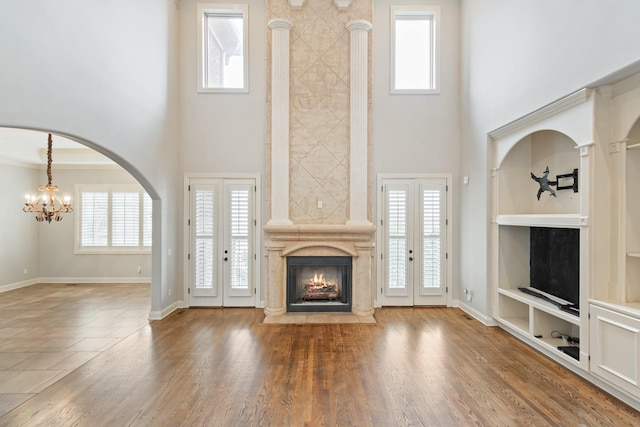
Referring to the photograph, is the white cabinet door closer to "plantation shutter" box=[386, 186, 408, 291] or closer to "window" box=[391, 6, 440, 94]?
"plantation shutter" box=[386, 186, 408, 291]

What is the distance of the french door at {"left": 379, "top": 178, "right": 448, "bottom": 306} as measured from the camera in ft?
19.0

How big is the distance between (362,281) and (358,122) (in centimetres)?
275

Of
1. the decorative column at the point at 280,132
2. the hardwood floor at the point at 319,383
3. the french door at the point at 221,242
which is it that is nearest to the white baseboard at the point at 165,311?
the french door at the point at 221,242

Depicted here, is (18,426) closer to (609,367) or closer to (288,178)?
(288,178)

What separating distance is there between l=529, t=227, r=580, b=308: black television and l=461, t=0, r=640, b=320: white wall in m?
0.66

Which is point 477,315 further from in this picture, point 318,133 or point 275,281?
point 318,133

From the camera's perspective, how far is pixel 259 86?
578 centimetres

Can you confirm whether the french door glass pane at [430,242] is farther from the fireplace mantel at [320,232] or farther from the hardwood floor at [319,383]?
the hardwood floor at [319,383]

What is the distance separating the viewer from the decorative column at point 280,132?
17.9ft

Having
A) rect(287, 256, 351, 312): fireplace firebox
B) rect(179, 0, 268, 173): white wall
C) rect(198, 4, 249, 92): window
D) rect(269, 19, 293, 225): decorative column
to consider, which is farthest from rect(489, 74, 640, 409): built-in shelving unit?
rect(198, 4, 249, 92): window

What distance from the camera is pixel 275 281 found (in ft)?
17.6

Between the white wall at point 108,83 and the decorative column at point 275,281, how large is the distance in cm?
172

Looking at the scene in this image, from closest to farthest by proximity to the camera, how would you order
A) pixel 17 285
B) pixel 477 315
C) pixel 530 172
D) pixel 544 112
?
pixel 544 112, pixel 530 172, pixel 477 315, pixel 17 285

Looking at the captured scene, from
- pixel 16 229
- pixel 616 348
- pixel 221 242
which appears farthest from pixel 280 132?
pixel 16 229
